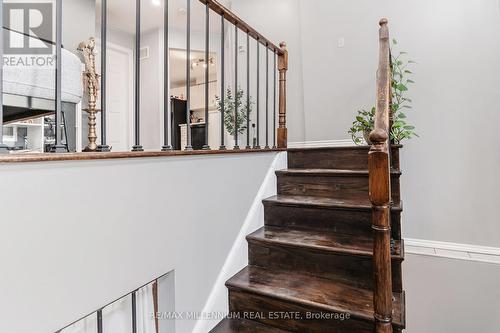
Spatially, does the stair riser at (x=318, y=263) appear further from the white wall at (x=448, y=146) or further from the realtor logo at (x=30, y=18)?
the realtor logo at (x=30, y=18)

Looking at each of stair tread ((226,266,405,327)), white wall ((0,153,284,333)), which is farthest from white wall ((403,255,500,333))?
white wall ((0,153,284,333))

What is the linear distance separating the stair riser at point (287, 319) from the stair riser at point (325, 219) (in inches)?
22.6

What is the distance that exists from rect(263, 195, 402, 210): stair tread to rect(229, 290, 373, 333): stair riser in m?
0.66

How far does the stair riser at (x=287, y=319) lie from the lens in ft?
4.56

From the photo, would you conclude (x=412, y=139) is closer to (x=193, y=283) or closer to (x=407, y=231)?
(x=407, y=231)

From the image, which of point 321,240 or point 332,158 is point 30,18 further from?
point 321,240

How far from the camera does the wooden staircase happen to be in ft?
Answer: 4.80

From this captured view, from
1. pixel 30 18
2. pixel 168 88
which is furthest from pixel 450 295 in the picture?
pixel 30 18

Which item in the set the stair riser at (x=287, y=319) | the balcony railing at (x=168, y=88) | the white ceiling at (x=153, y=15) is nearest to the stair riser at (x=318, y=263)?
the stair riser at (x=287, y=319)

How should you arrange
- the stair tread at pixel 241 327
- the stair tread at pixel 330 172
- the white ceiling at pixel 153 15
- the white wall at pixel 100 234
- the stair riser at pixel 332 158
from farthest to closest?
the white ceiling at pixel 153 15
the stair riser at pixel 332 158
the stair tread at pixel 330 172
the stair tread at pixel 241 327
the white wall at pixel 100 234

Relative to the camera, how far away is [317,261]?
67.4 inches

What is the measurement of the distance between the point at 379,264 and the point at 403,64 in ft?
7.85

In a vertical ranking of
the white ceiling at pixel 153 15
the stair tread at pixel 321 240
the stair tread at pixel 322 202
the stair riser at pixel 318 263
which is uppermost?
the white ceiling at pixel 153 15

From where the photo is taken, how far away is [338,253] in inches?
64.4
